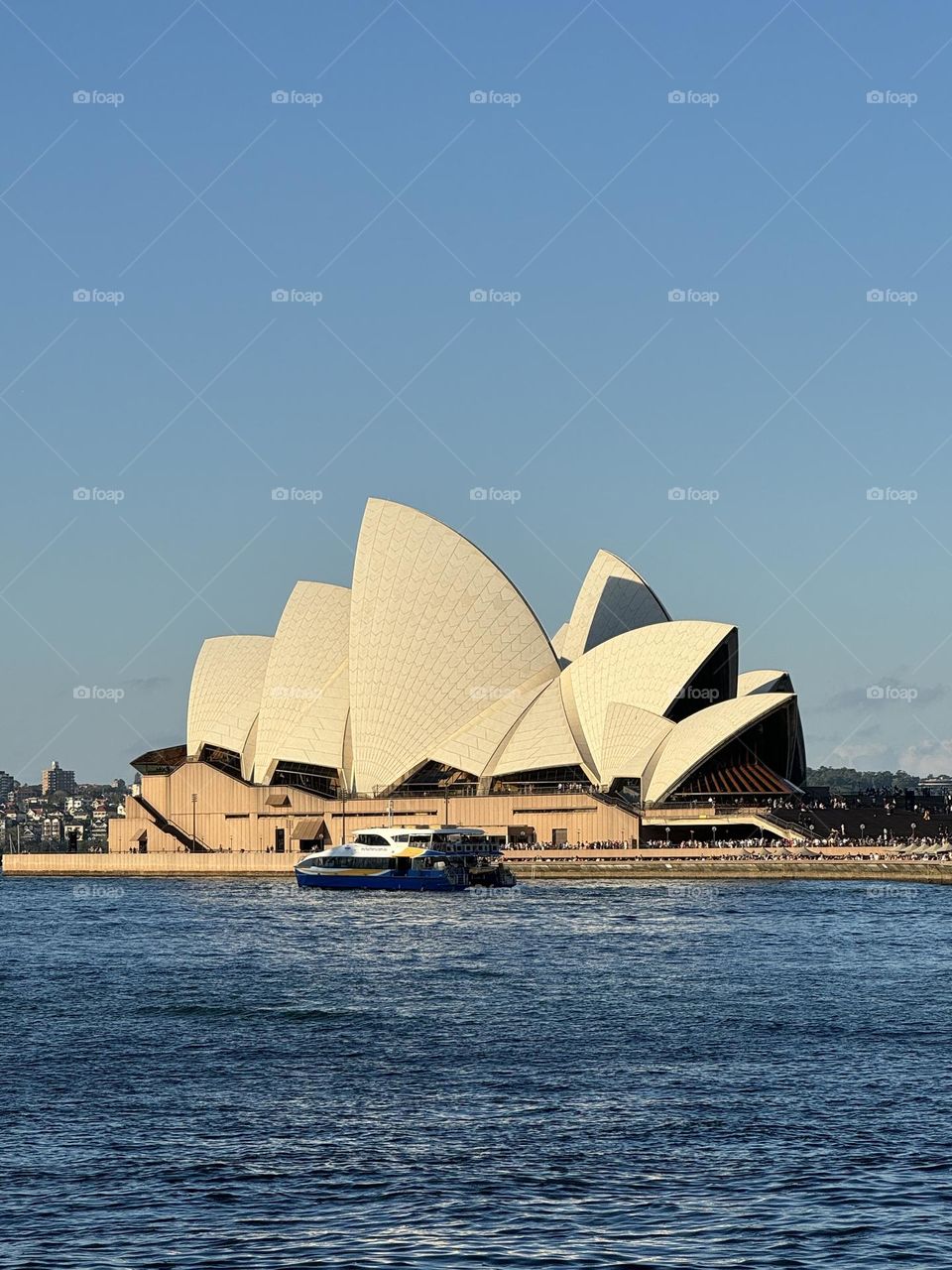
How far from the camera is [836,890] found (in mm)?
61375

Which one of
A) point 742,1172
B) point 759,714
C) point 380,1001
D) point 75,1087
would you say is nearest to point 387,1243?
point 742,1172

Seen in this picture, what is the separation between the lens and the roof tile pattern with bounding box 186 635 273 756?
96.1m


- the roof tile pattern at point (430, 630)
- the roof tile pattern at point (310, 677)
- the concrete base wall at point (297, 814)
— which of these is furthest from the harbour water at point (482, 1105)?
the roof tile pattern at point (310, 677)

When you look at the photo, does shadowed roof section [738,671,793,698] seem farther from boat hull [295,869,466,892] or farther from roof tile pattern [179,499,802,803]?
boat hull [295,869,466,892]

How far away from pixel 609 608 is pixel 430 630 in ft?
40.2

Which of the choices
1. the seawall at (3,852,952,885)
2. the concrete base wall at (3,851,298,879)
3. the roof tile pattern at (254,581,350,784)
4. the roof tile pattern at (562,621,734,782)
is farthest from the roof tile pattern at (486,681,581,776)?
the concrete base wall at (3,851,298,879)

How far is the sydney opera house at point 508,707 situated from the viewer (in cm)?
7962

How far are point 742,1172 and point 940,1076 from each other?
574 centimetres

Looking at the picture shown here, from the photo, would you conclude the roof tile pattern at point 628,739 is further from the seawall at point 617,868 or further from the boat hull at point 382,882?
the boat hull at point 382,882

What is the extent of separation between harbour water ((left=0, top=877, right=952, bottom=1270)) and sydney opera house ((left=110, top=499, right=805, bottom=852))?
39.9m

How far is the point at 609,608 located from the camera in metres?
89.2

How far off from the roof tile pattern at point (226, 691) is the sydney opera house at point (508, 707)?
22.5 ft

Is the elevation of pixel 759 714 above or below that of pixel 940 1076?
above

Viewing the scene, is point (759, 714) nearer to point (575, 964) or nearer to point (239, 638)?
point (239, 638)
